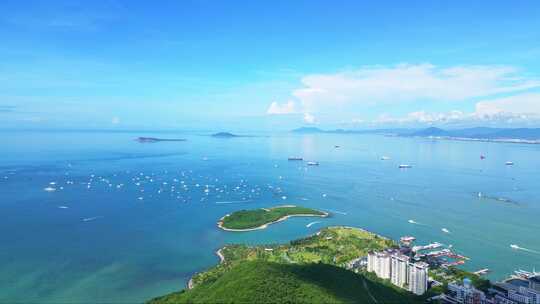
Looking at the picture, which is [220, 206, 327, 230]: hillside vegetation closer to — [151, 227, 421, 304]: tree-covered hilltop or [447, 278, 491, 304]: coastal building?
[151, 227, 421, 304]: tree-covered hilltop

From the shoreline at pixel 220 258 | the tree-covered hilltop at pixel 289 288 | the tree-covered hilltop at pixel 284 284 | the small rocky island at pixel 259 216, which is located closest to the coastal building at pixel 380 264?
the tree-covered hilltop at pixel 284 284

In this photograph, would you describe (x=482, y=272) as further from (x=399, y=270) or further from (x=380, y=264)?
(x=380, y=264)

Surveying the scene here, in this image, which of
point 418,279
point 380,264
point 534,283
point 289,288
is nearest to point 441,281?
point 418,279

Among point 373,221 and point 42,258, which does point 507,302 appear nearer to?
point 373,221

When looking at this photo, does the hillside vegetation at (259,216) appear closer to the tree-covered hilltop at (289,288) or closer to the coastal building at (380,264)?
the coastal building at (380,264)

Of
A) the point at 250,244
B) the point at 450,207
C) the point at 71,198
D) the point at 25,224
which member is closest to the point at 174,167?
the point at 71,198

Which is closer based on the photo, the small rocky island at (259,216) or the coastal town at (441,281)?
the coastal town at (441,281)

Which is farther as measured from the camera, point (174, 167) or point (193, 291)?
point (174, 167)
